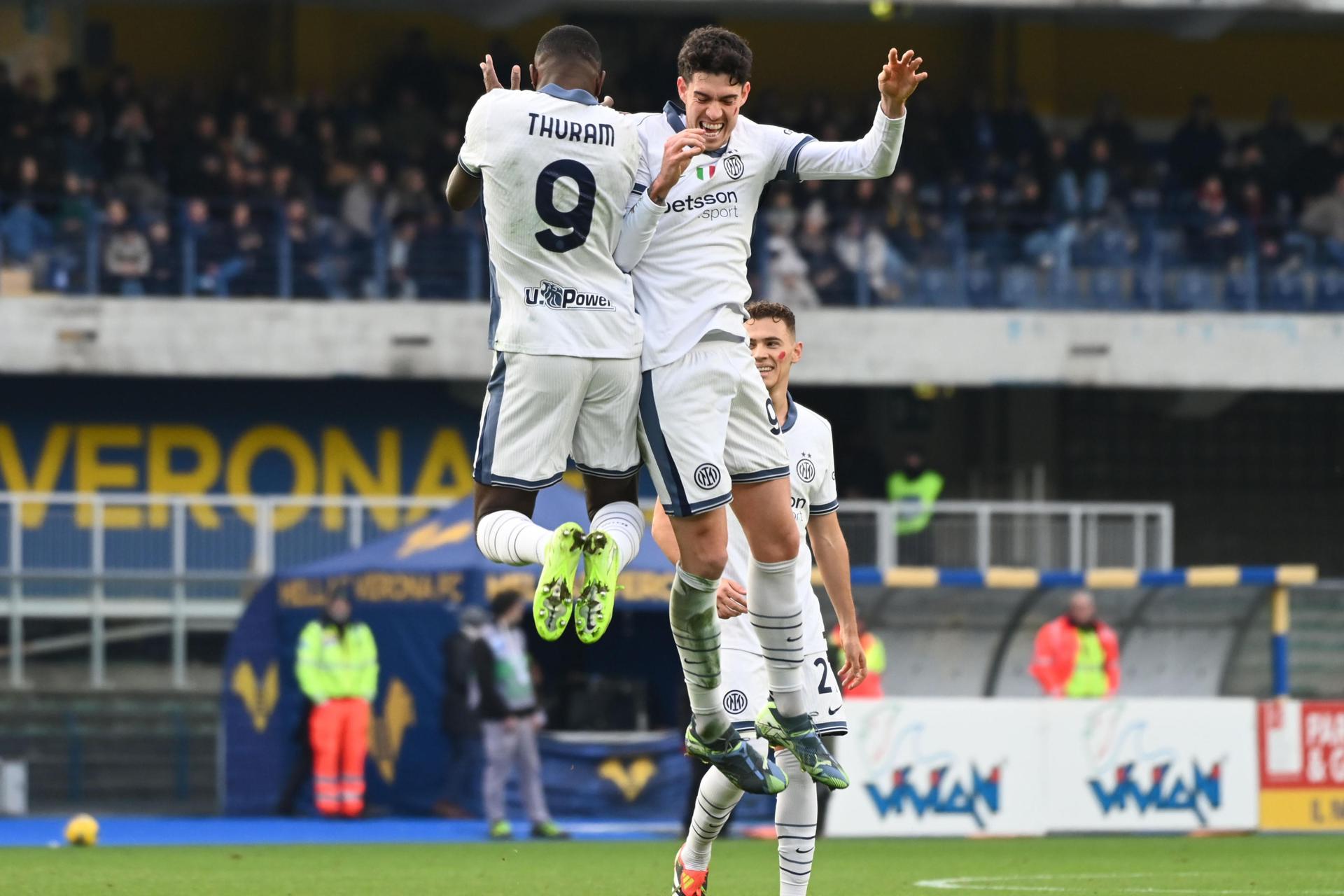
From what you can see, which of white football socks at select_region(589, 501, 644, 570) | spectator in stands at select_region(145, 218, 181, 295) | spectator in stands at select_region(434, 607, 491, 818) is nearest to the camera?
white football socks at select_region(589, 501, 644, 570)

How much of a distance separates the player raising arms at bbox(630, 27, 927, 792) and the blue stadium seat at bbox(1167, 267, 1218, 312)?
18493mm

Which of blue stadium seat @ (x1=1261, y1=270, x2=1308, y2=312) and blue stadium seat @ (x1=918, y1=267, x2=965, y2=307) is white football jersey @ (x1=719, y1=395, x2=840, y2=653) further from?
blue stadium seat @ (x1=1261, y1=270, x2=1308, y2=312)

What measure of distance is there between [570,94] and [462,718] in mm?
11853

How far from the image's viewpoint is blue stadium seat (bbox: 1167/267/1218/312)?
2564cm

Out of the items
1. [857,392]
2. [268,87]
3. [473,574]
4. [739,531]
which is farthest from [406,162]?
[739,531]

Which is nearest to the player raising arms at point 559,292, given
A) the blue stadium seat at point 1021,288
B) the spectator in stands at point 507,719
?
the spectator in stands at point 507,719

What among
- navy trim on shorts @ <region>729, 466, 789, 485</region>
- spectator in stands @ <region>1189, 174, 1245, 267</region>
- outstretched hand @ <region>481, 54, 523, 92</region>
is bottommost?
navy trim on shorts @ <region>729, 466, 789, 485</region>

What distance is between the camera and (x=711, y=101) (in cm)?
743

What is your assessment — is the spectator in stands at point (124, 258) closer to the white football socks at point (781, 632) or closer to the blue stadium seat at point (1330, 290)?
the blue stadium seat at point (1330, 290)

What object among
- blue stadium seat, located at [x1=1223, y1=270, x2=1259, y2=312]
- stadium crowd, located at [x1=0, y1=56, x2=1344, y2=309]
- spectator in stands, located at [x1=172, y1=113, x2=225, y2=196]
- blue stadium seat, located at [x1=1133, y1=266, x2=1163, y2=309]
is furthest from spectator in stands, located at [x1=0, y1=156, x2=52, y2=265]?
blue stadium seat, located at [x1=1223, y1=270, x2=1259, y2=312]

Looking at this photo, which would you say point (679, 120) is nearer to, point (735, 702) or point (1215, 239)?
point (735, 702)

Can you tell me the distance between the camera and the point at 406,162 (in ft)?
83.1

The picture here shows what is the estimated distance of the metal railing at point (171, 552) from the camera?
68.7ft

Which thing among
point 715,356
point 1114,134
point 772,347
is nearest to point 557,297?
point 715,356
